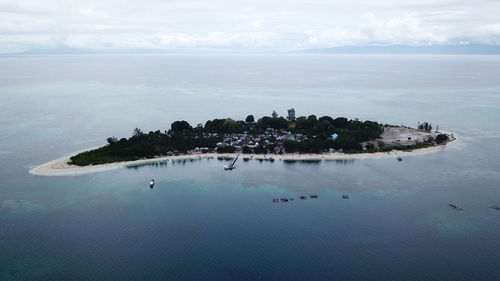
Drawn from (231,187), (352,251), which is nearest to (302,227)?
(352,251)

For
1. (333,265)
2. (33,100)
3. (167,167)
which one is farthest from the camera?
(33,100)

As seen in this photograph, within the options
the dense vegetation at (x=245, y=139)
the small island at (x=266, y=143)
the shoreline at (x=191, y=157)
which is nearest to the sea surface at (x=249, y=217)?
the shoreline at (x=191, y=157)

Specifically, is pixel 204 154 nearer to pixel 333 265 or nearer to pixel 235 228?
pixel 235 228

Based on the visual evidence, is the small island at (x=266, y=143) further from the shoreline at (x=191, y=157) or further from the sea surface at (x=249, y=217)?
the sea surface at (x=249, y=217)

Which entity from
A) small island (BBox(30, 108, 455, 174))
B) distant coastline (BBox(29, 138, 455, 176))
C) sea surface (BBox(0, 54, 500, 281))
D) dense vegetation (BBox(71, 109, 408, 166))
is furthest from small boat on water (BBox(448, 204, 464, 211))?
dense vegetation (BBox(71, 109, 408, 166))

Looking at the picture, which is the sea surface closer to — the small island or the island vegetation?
the small island

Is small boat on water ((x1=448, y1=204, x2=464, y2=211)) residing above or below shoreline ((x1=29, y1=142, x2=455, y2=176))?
below

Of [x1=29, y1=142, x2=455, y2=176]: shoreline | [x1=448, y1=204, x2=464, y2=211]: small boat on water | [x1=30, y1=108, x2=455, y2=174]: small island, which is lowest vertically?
[x1=448, y1=204, x2=464, y2=211]: small boat on water

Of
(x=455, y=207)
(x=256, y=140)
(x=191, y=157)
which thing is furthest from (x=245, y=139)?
(x=455, y=207)

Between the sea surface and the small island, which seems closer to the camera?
the sea surface
